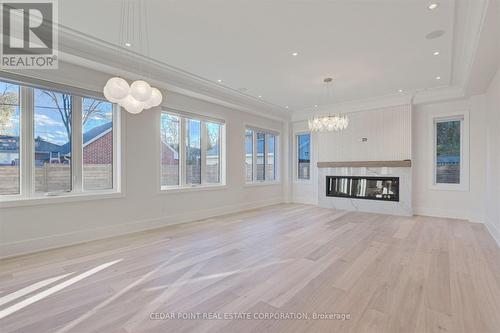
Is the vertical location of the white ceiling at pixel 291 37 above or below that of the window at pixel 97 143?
above

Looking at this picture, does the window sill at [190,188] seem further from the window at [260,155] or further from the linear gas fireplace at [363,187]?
the linear gas fireplace at [363,187]

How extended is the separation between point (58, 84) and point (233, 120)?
3919 mm

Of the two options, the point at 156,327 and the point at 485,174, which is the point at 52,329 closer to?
the point at 156,327

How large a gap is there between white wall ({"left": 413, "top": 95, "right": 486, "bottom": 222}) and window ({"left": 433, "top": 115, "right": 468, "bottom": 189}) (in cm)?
14

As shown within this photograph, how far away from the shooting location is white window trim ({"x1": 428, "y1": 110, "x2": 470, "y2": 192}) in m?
5.79

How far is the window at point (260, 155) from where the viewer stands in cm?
764

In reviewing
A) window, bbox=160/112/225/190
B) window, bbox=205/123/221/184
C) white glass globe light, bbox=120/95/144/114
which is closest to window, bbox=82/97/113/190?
window, bbox=160/112/225/190

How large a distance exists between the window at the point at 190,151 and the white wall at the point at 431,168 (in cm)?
515

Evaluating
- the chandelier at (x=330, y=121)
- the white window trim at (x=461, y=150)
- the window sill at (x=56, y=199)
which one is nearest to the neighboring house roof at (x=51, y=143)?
the window sill at (x=56, y=199)

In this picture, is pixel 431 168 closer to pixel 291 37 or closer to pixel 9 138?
pixel 291 37

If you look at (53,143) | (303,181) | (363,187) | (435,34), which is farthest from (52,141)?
(363,187)

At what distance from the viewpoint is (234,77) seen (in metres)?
5.15

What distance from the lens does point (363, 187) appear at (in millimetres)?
7109

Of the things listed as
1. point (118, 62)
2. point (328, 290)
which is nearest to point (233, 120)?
point (118, 62)
